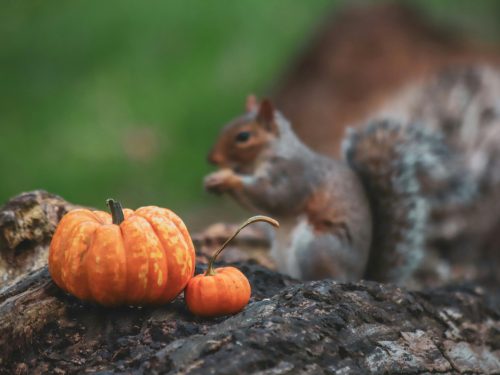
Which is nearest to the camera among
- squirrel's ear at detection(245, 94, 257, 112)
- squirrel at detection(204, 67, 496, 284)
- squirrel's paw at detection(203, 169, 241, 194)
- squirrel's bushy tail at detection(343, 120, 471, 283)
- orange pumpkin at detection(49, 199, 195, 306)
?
orange pumpkin at detection(49, 199, 195, 306)

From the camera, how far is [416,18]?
28.3 ft

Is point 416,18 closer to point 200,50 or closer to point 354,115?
point 354,115

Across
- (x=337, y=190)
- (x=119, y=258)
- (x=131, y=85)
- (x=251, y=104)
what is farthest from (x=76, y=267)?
(x=131, y=85)

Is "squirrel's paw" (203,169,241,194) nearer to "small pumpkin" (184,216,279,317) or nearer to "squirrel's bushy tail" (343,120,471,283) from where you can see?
"squirrel's bushy tail" (343,120,471,283)

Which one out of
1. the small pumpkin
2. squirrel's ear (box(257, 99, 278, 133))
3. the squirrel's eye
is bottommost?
the small pumpkin

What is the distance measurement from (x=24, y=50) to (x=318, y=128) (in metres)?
3.15

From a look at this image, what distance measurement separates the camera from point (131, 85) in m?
8.13

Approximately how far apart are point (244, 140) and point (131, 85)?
438cm

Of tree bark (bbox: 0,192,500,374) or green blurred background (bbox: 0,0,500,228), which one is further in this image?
green blurred background (bbox: 0,0,500,228)

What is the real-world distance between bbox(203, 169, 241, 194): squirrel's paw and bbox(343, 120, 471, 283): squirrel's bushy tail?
578 millimetres

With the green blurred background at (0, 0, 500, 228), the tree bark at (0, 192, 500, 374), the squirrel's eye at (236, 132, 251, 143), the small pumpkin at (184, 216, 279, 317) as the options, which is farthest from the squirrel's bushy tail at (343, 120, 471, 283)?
the green blurred background at (0, 0, 500, 228)

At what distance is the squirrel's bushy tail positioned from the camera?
3.74 meters

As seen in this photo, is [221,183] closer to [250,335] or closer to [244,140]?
[244,140]

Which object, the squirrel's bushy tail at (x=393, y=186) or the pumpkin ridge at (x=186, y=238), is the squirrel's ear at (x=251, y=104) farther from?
the pumpkin ridge at (x=186, y=238)
